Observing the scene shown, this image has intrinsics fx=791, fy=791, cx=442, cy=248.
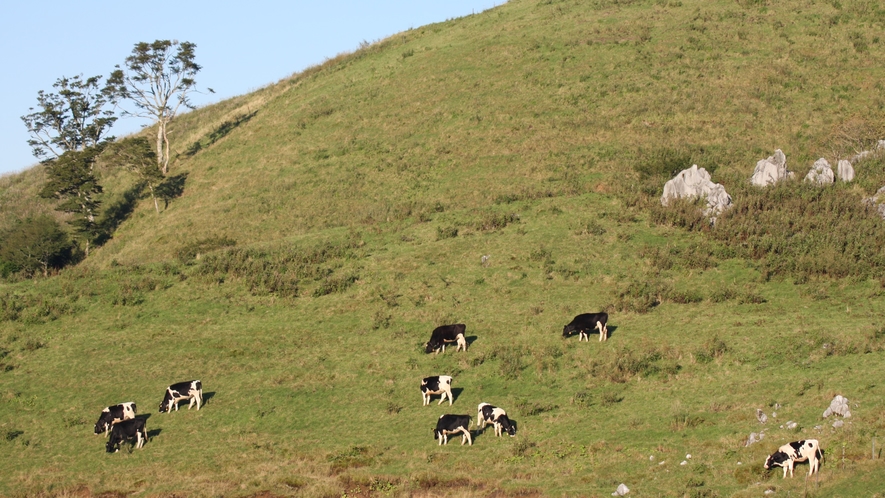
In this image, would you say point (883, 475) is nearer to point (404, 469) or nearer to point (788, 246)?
point (404, 469)

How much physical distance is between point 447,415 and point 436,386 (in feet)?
10.2

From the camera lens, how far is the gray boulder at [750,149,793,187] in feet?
148

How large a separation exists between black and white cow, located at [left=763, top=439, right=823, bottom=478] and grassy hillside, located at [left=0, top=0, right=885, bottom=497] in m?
0.35

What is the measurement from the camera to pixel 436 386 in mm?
27422

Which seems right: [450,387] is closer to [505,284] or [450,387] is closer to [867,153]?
[505,284]

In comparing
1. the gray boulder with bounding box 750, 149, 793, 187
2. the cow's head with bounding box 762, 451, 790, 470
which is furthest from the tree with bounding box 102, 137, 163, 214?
the cow's head with bounding box 762, 451, 790, 470

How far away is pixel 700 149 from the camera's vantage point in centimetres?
5247

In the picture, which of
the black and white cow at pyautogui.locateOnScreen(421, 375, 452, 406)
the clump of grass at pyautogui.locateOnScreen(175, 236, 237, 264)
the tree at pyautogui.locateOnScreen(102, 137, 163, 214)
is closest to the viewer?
the black and white cow at pyautogui.locateOnScreen(421, 375, 452, 406)

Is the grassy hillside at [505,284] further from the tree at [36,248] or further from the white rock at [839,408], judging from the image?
the tree at [36,248]

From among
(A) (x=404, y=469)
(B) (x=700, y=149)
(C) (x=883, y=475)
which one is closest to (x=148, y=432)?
(A) (x=404, y=469)

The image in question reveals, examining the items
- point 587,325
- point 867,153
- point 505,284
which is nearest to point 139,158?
point 505,284

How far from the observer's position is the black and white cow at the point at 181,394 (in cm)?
2825

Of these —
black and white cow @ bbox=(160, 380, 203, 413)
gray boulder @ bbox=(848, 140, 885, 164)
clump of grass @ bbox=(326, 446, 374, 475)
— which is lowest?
clump of grass @ bbox=(326, 446, 374, 475)

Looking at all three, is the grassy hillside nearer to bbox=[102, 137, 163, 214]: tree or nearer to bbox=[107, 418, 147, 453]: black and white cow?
bbox=[107, 418, 147, 453]: black and white cow
